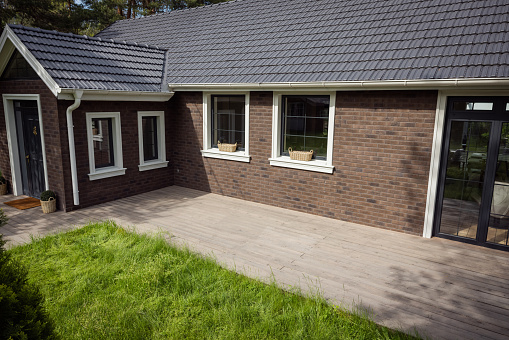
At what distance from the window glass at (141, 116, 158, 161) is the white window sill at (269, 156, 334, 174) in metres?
3.53

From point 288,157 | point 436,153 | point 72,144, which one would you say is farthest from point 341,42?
point 72,144

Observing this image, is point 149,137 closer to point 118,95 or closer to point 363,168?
point 118,95

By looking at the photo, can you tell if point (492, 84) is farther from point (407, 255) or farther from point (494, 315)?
point (494, 315)

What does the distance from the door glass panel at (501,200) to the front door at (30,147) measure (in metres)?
9.42

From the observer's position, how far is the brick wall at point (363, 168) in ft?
22.1

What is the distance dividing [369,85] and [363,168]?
5.44 ft

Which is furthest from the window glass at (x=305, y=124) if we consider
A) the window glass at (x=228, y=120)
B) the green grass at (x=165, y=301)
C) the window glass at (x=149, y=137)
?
the green grass at (x=165, y=301)

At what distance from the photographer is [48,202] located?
7812 millimetres

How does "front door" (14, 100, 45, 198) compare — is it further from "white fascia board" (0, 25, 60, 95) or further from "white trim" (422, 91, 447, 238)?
"white trim" (422, 91, 447, 238)

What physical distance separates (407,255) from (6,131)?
9.48 metres

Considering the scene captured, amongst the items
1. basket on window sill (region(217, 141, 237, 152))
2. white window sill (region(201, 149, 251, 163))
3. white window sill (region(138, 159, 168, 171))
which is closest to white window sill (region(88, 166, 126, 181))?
white window sill (region(138, 159, 168, 171))

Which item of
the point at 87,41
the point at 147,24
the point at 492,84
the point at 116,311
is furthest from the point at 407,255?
the point at 147,24

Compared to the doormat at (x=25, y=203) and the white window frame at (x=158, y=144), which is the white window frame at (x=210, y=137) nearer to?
the white window frame at (x=158, y=144)

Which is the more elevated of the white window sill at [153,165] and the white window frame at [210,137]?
the white window frame at [210,137]
